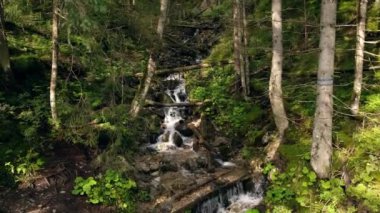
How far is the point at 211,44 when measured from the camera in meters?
21.1

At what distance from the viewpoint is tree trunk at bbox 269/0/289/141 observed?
34.8ft

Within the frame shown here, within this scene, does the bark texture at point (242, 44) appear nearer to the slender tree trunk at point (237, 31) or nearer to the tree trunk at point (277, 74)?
the slender tree trunk at point (237, 31)

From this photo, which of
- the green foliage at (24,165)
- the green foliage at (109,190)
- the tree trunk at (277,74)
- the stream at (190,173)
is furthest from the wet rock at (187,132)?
the green foliage at (24,165)

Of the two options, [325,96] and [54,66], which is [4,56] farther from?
[325,96]

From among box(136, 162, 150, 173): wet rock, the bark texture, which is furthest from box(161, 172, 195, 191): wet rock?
the bark texture

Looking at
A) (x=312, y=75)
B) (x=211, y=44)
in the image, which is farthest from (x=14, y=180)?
(x=211, y=44)

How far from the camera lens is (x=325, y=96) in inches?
341

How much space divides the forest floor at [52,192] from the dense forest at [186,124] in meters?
0.03

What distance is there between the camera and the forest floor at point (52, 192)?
8883 millimetres

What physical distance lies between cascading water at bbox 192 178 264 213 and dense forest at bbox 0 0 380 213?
3 cm

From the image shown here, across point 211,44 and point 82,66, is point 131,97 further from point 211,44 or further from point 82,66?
point 211,44

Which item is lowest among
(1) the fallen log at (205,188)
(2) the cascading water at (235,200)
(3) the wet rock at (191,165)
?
(2) the cascading water at (235,200)

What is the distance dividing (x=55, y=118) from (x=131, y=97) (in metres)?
3.60

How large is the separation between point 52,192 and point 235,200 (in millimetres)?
5074
